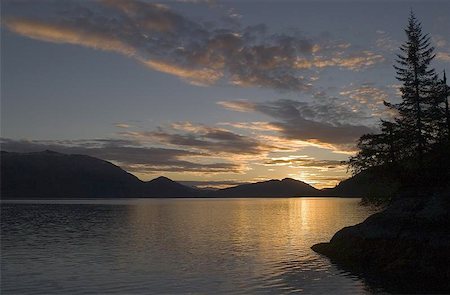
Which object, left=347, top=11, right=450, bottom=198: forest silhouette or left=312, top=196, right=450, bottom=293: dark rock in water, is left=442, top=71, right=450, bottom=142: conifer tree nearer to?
left=347, top=11, right=450, bottom=198: forest silhouette

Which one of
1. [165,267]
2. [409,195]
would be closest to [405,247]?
[409,195]

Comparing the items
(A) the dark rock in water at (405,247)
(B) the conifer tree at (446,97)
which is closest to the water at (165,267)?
(A) the dark rock in water at (405,247)

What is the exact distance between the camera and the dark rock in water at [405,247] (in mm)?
32156

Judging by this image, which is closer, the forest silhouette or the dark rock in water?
the dark rock in water

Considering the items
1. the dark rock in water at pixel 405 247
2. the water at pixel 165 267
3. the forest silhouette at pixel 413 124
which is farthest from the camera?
the forest silhouette at pixel 413 124

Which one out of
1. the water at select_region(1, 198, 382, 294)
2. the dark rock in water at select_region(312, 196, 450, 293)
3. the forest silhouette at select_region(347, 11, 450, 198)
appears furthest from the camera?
the forest silhouette at select_region(347, 11, 450, 198)

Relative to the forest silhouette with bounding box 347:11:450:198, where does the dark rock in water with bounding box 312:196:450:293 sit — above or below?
below

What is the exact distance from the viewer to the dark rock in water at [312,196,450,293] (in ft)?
105

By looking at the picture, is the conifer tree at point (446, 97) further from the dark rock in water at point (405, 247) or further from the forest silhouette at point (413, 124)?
the dark rock in water at point (405, 247)

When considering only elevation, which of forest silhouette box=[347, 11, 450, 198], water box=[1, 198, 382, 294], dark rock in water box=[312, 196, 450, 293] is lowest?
water box=[1, 198, 382, 294]

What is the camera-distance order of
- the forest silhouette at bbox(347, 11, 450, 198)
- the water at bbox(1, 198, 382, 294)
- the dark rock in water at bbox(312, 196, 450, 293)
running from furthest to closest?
the forest silhouette at bbox(347, 11, 450, 198), the dark rock in water at bbox(312, 196, 450, 293), the water at bbox(1, 198, 382, 294)

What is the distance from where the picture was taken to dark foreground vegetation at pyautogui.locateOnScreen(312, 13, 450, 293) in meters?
33.7

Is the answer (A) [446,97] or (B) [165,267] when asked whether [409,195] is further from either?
(B) [165,267]

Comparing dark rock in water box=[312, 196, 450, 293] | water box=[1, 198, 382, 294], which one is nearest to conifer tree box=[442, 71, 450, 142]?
dark rock in water box=[312, 196, 450, 293]
